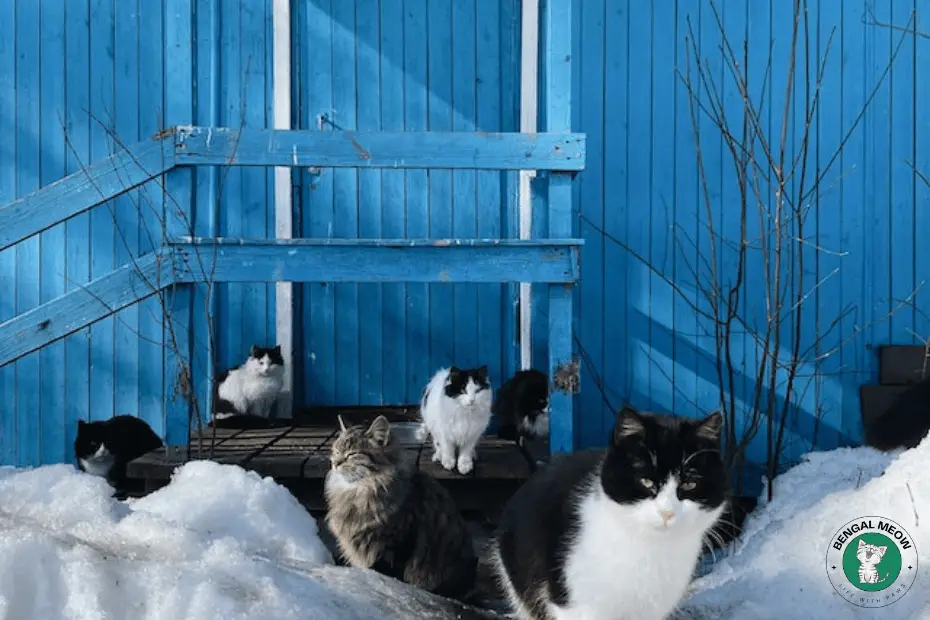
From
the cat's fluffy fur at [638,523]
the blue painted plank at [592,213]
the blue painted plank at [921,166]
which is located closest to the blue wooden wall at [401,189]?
the blue painted plank at [592,213]

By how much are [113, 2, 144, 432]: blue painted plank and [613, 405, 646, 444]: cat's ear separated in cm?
426

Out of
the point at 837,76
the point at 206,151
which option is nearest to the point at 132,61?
the point at 206,151

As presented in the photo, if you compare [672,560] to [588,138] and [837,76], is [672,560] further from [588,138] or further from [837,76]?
[837,76]

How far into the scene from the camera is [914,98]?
562 centimetres

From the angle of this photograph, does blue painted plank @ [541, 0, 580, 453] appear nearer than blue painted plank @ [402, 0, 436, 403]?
Yes

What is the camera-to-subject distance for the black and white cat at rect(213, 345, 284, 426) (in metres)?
5.43

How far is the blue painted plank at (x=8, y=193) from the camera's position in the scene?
18.6 ft

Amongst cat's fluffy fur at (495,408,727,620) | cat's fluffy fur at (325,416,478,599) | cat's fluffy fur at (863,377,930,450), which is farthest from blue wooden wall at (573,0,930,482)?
cat's fluffy fur at (495,408,727,620)

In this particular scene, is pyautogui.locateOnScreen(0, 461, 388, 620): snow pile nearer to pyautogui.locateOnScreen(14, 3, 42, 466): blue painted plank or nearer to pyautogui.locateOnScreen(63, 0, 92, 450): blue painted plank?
pyautogui.locateOnScreen(63, 0, 92, 450): blue painted plank

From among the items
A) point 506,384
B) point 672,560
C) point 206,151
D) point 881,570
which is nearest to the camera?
point 672,560

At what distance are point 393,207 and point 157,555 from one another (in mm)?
3950

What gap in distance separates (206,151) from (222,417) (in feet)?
7.48

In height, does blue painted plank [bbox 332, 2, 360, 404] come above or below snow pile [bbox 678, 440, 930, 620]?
above

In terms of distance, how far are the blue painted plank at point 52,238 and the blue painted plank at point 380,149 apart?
7.84ft
